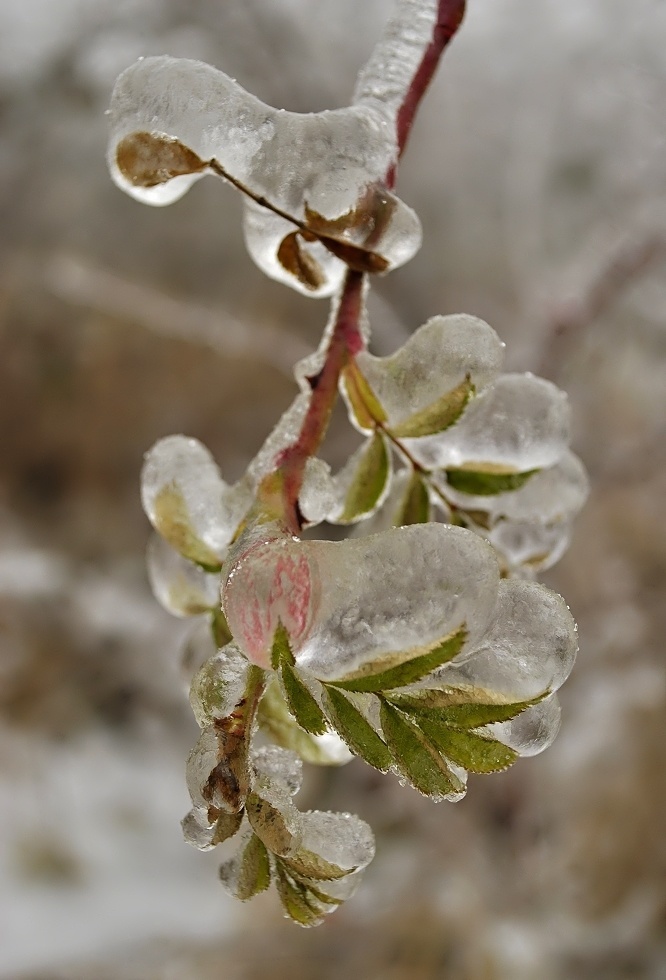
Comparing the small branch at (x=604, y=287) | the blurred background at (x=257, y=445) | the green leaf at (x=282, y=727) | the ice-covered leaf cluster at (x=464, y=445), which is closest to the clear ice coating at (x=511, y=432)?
the ice-covered leaf cluster at (x=464, y=445)

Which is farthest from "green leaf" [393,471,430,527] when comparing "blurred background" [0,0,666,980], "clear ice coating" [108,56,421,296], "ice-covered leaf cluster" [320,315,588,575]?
"blurred background" [0,0,666,980]

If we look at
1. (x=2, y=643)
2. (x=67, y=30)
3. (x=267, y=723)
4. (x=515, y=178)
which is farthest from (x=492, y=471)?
(x=2, y=643)

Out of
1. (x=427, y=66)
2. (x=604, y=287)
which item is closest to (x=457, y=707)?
(x=427, y=66)

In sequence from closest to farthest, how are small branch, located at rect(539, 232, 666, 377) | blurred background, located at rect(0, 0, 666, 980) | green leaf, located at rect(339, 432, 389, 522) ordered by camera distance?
green leaf, located at rect(339, 432, 389, 522) < small branch, located at rect(539, 232, 666, 377) < blurred background, located at rect(0, 0, 666, 980)

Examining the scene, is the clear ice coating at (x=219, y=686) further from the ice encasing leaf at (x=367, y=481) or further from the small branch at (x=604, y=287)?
the small branch at (x=604, y=287)

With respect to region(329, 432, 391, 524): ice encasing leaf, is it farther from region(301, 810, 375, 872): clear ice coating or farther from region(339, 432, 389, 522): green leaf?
region(301, 810, 375, 872): clear ice coating

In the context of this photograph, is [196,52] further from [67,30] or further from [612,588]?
[612,588]

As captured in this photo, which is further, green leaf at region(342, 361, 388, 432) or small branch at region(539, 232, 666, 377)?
small branch at region(539, 232, 666, 377)
